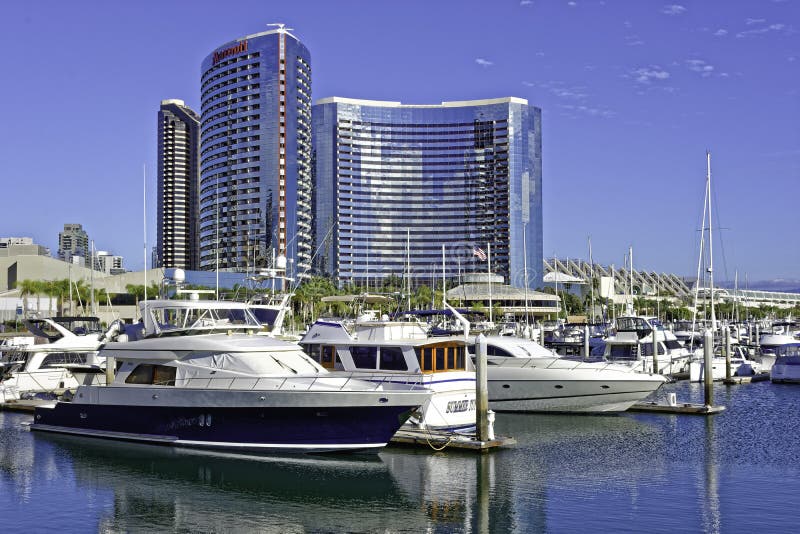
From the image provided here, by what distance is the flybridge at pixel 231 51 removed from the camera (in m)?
183

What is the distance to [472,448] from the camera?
29.3m

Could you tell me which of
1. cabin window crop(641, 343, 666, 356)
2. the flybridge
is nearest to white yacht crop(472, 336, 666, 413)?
cabin window crop(641, 343, 666, 356)

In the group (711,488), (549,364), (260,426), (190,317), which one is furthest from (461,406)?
(190,317)

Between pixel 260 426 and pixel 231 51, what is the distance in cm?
16738

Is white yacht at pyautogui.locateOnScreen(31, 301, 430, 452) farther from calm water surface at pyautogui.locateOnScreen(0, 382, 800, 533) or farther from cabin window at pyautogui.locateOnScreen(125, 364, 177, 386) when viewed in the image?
calm water surface at pyautogui.locateOnScreen(0, 382, 800, 533)

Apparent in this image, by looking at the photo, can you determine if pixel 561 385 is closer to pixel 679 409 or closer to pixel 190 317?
pixel 679 409

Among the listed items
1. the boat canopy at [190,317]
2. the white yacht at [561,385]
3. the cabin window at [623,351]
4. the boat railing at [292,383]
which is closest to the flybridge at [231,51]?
the cabin window at [623,351]

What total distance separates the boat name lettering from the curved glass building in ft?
471

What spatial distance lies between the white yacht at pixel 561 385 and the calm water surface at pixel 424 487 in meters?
4.73

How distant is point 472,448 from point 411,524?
24.6 feet

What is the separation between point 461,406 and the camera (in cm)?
3228

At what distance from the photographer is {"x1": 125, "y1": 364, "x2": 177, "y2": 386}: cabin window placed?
100ft

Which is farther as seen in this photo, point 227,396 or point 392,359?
point 392,359

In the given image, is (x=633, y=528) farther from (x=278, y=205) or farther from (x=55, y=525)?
(x=278, y=205)
